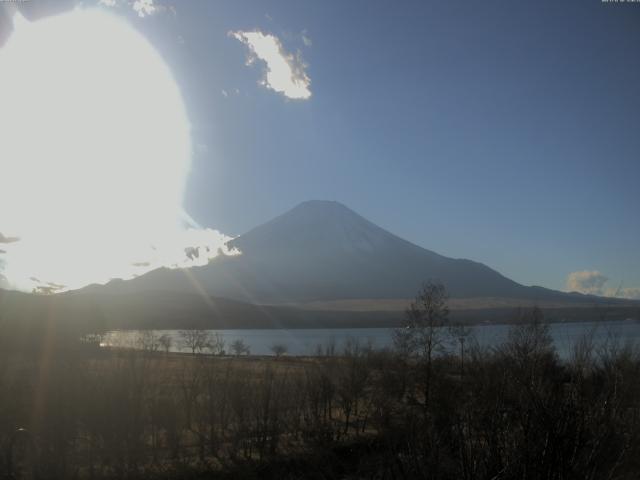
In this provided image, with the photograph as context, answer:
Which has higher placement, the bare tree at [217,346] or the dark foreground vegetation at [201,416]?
the dark foreground vegetation at [201,416]

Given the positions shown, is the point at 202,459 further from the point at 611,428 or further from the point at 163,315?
the point at 163,315

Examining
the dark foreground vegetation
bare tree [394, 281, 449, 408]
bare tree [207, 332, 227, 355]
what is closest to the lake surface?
the dark foreground vegetation

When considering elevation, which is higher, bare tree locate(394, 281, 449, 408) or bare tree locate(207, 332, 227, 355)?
bare tree locate(394, 281, 449, 408)

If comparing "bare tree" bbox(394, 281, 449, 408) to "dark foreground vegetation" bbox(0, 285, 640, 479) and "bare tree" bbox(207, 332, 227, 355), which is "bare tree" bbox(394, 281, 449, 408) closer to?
"dark foreground vegetation" bbox(0, 285, 640, 479)

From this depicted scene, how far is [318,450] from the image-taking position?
19047mm

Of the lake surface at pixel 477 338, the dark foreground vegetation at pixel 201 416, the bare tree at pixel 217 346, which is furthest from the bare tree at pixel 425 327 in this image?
the bare tree at pixel 217 346

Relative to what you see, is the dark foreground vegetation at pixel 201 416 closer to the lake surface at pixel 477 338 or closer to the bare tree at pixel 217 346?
the lake surface at pixel 477 338

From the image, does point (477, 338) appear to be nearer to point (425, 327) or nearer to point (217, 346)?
point (425, 327)

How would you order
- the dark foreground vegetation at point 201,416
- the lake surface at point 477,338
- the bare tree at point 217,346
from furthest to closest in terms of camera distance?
the bare tree at point 217,346 < the lake surface at point 477,338 < the dark foreground vegetation at point 201,416

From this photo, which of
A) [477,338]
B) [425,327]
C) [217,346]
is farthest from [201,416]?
[217,346]

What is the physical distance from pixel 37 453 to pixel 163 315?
407ft

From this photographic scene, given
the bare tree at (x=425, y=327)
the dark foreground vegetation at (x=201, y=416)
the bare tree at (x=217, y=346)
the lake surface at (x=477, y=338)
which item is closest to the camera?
the dark foreground vegetation at (x=201, y=416)

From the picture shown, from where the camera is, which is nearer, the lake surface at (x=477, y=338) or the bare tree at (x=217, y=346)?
the lake surface at (x=477, y=338)

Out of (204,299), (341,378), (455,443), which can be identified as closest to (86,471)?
(341,378)
